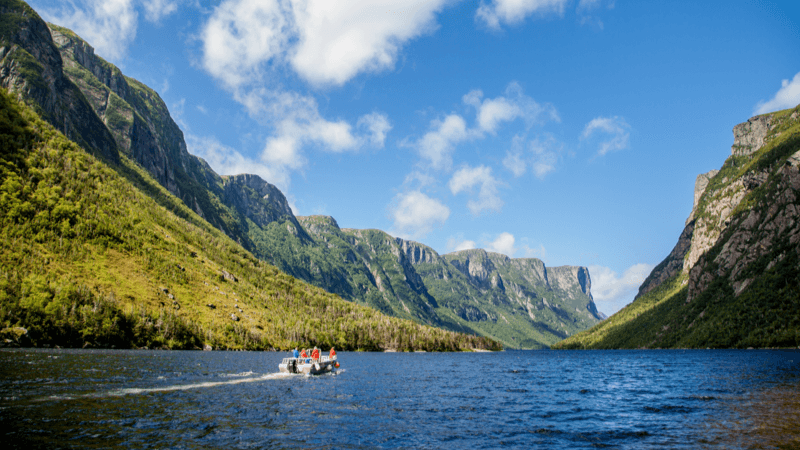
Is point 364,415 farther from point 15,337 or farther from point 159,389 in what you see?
point 15,337

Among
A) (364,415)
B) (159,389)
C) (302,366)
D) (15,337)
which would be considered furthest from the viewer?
(15,337)

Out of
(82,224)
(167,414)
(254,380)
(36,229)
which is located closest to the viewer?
(167,414)

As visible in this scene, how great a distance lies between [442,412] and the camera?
4528cm

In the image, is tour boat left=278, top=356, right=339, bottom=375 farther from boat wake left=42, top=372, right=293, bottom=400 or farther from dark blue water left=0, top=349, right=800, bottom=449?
dark blue water left=0, top=349, right=800, bottom=449

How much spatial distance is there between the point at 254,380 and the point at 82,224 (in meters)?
185

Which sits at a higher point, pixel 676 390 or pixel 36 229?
pixel 36 229

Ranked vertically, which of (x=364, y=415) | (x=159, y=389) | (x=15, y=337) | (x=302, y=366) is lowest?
(x=302, y=366)

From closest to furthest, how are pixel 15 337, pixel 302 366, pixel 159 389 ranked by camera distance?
1. pixel 159 389
2. pixel 302 366
3. pixel 15 337

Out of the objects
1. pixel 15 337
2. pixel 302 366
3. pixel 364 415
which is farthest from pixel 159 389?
pixel 15 337

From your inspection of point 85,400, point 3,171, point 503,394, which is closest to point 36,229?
point 3,171

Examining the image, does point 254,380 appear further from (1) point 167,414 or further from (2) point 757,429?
(2) point 757,429

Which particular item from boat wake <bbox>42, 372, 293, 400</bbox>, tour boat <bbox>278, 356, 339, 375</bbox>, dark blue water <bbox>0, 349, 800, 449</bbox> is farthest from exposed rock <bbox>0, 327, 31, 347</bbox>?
boat wake <bbox>42, 372, 293, 400</bbox>

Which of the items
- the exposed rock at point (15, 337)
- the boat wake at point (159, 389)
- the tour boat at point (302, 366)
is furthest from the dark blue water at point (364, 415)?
the exposed rock at point (15, 337)

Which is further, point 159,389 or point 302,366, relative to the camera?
point 302,366
